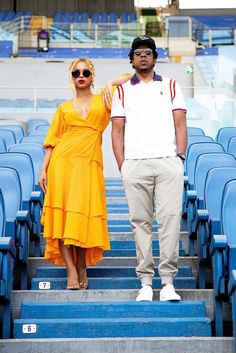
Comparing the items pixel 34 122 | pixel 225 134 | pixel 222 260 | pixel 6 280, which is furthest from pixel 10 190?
pixel 34 122

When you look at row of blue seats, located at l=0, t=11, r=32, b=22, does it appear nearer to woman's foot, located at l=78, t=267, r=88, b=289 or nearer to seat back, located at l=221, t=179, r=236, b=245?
woman's foot, located at l=78, t=267, r=88, b=289

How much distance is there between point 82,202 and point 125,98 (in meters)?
0.54

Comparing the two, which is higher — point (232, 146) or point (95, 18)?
point (95, 18)

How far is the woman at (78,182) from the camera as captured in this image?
4094mm

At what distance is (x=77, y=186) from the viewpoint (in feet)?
13.5

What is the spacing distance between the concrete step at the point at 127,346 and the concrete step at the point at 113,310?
0.28m

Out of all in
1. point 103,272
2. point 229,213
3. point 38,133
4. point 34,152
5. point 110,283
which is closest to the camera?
point 229,213

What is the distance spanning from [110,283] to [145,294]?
0.38m

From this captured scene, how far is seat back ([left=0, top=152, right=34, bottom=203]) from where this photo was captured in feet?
16.9

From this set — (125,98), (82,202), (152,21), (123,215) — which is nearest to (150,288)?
(82,202)

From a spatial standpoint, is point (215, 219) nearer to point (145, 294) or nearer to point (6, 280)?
point (145, 294)

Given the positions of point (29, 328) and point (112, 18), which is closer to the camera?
point (29, 328)

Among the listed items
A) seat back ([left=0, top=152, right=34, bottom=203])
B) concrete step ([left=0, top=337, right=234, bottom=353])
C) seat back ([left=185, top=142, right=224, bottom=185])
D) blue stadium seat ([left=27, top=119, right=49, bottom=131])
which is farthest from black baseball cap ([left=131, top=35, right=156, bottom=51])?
blue stadium seat ([left=27, top=119, right=49, bottom=131])

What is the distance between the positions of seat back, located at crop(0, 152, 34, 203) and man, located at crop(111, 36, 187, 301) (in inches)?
51.2
